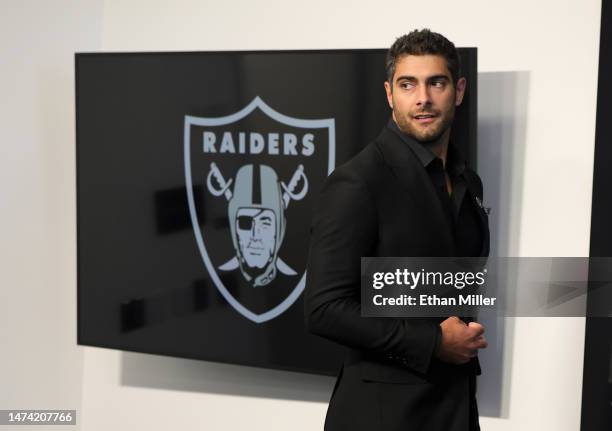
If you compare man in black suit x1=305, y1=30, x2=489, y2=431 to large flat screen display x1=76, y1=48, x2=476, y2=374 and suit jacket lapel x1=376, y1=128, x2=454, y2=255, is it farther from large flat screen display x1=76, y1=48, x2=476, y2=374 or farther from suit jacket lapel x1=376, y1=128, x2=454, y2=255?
large flat screen display x1=76, y1=48, x2=476, y2=374

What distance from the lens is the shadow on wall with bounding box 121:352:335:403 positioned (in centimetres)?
321

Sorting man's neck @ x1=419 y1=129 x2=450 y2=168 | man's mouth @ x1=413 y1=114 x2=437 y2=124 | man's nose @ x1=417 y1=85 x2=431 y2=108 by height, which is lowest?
man's neck @ x1=419 y1=129 x2=450 y2=168

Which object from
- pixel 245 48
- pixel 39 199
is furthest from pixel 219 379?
pixel 245 48

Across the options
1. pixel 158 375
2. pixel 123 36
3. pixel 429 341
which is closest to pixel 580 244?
pixel 429 341

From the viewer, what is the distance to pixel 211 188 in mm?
2992

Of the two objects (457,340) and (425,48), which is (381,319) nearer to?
(457,340)

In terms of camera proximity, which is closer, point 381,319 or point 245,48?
point 381,319

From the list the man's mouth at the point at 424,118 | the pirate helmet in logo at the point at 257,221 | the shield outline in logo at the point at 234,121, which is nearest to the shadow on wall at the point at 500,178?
the shield outline in logo at the point at 234,121

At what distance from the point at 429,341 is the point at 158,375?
1878 millimetres

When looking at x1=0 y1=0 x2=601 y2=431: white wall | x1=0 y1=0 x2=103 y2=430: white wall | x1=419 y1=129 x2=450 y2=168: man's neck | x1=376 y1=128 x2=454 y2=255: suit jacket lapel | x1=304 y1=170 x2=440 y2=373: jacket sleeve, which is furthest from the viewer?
x1=0 y1=0 x2=103 y2=430: white wall

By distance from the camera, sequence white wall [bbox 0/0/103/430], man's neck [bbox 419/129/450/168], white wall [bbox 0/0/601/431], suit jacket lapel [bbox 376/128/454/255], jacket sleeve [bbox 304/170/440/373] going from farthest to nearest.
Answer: white wall [bbox 0/0/103/430] → white wall [bbox 0/0/601/431] → man's neck [bbox 419/129/450/168] → suit jacket lapel [bbox 376/128/454/255] → jacket sleeve [bbox 304/170/440/373]

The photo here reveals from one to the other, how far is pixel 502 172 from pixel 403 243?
1121 mm

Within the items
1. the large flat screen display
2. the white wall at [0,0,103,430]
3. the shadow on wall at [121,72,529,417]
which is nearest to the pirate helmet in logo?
the large flat screen display

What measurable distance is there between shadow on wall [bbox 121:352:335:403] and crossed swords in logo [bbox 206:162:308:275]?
512mm
